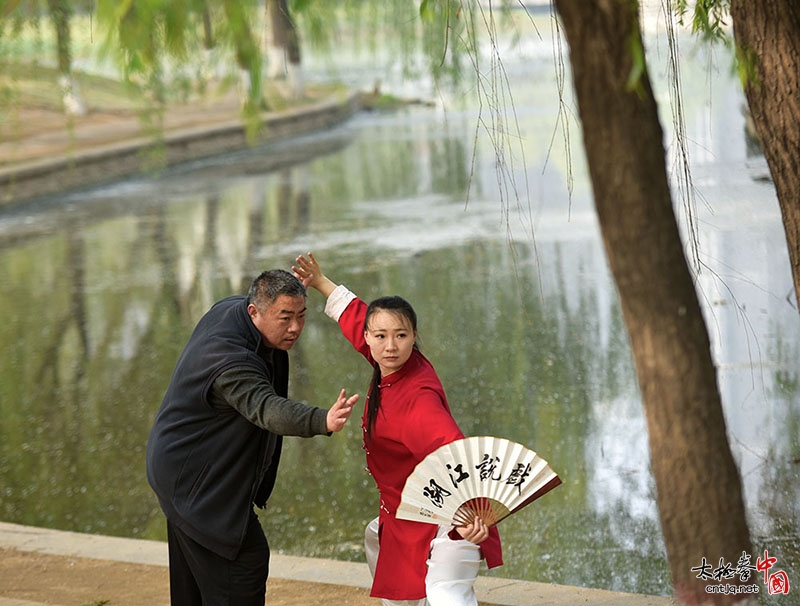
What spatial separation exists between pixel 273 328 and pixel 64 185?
1513 centimetres

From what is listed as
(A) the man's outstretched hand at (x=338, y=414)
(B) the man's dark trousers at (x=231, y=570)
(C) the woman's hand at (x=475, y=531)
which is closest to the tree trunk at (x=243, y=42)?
(A) the man's outstretched hand at (x=338, y=414)

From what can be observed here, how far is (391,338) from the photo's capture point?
3361mm

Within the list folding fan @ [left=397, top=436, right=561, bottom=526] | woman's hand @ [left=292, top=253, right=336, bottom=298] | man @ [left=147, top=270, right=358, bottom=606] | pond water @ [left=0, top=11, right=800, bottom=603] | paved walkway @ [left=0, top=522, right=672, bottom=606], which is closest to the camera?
folding fan @ [left=397, top=436, right=561, bottom=526]

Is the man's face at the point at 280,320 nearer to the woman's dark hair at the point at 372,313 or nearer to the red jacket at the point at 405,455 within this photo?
the woman's dark hair at the point at 372,313

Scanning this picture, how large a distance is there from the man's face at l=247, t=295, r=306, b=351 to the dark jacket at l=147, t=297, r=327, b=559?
27 mm

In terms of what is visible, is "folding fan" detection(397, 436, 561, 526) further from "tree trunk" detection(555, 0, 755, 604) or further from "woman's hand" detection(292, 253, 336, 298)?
"woman's hand" detection(292, 253, 336, 298)

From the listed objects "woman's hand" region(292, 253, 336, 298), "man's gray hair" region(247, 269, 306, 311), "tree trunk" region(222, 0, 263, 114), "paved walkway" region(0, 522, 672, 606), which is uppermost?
"tree trunk" region(222, 0, 263, 114)

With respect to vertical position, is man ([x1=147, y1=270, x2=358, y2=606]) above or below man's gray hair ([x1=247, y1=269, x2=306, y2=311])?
below

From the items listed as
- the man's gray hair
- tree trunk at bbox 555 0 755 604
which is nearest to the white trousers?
tree trunk at bbox 555 0 755 604

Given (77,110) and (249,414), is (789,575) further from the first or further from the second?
(77,110)

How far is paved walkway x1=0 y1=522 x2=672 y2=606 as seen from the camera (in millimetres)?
4156

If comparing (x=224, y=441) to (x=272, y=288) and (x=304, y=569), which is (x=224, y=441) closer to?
(x=272, y=288)

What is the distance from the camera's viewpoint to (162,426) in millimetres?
3580

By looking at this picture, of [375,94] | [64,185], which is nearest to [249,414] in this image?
[64,185]
